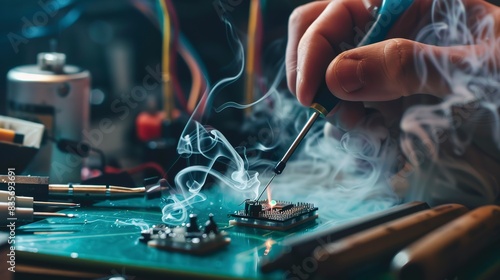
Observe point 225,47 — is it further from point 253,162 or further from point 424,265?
point 424,265

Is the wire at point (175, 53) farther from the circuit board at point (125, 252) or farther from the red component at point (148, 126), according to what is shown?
the circuit board at point (125, 252)

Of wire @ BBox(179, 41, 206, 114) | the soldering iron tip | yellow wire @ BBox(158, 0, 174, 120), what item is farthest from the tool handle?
wire @ BBox(179, 41, 206, 114)

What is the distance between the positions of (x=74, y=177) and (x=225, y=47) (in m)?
0.59

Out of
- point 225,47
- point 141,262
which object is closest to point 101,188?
point 141,262

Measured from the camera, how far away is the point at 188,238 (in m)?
0.66

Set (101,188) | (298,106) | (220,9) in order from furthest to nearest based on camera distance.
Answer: (220,9) < (298,106) < (101,188)

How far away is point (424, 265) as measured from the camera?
549 millimetres

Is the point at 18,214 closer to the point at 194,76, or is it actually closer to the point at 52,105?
the point at 52,105

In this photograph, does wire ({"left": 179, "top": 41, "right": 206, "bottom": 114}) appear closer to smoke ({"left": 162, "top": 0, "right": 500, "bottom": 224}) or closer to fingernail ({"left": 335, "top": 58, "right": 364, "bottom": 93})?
smoke ({"left": 162, "top": 0, "right": 500, "bottom": 224})

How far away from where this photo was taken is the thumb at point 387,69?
851 millimetres

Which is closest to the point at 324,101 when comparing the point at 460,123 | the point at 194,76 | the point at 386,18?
the point at 386,18

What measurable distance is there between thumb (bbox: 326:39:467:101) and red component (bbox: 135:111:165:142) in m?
0.58

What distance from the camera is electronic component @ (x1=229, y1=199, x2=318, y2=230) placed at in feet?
2.50

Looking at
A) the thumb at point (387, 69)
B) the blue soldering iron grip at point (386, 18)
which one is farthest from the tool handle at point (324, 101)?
the blue soldering iron grip at point (386, 18)
